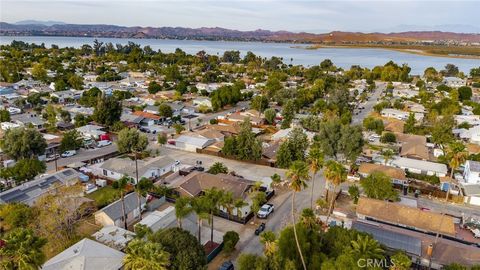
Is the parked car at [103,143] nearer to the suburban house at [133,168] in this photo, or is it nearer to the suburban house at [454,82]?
the suburban house at [133,168]

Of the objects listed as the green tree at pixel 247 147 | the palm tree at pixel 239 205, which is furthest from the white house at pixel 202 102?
the palm tree at pixel 239 205

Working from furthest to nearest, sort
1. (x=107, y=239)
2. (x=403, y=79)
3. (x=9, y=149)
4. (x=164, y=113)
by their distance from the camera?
(x=403, y=79), (x=164, y=113), (x=9, y=149), (x=107, y=239)

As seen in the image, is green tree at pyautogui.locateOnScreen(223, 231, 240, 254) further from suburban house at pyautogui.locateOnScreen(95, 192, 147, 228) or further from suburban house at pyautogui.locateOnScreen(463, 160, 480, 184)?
suburban house at pyautogui.locateOnScreen(463, 160, 480, 184)

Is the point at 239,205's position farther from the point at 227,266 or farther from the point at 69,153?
the point at 69,153

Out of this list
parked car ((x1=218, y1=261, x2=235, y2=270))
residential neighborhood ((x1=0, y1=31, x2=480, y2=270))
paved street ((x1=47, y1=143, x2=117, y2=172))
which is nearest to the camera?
residential neighborhood ((x1=0, y1=31, x2=480, y2=270))

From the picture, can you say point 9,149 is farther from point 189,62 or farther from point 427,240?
point 189,62

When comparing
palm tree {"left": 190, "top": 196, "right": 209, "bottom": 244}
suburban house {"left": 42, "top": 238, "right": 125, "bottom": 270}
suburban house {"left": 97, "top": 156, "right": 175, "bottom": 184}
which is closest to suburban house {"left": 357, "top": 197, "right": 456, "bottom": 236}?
palm tree {"left": 190, "top": 196, "right": 209, "bottom": 244}

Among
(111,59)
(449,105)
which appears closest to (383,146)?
(449,105)
